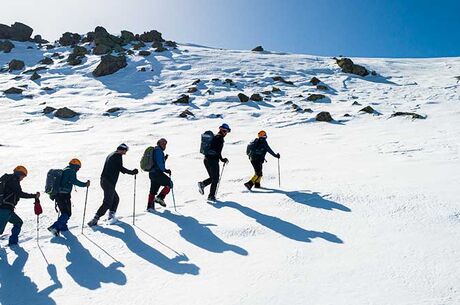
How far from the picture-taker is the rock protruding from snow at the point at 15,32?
6781cm

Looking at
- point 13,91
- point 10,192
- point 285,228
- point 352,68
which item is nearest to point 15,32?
point 13,91

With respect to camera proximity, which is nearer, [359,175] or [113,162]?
[113,162]

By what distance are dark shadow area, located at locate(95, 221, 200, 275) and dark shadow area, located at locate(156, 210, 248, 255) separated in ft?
1.90

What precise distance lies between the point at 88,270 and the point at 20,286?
96 cm

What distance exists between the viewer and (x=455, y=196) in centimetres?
837

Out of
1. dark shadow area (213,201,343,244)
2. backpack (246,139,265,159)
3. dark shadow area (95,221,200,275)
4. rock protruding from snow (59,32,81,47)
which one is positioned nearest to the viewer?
dark shadow area (95,221,200,275)

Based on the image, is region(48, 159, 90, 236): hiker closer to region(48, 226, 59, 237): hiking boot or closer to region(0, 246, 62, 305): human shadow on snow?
region(48, 226, 59, 237): hiking boot

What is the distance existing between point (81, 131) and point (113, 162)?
1790 cm

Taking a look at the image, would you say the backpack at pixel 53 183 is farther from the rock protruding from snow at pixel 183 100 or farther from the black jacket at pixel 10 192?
the rock protruding from snow at pixel 183 100

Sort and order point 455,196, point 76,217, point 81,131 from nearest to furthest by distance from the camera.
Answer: point 455,196, point 76,217, point 81,131

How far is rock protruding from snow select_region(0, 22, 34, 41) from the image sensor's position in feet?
222

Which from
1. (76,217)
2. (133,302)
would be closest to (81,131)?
(76,217)

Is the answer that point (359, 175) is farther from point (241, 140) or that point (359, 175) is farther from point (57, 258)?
point (241, 140)

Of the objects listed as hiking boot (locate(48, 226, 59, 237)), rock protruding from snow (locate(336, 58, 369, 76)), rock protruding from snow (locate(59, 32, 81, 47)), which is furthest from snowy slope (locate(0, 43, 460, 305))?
rock protruding from snow (locate(59, 32, 81, 47))
